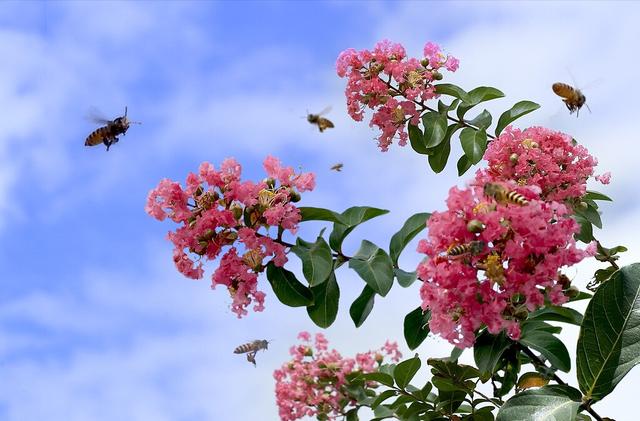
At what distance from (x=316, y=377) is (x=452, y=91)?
2119 mm

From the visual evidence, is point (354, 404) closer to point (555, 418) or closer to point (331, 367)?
point (331, 367)

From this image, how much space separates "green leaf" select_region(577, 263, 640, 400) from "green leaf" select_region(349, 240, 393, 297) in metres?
0.62

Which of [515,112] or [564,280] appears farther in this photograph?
[515,112]

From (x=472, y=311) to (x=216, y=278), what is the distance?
34.8 inches

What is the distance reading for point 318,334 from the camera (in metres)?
5.16

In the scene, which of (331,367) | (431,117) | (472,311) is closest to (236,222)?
(472,311)

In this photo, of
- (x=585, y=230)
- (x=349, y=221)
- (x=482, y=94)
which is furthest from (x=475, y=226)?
(x=482, y=94)

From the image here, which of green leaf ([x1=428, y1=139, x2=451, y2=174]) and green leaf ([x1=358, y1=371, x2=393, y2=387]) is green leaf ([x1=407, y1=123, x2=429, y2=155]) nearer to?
green leaf ([x1=428, y1=139, x2=451, y2=174])

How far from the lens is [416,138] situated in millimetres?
3553

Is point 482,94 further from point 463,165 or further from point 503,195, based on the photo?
point 503,195

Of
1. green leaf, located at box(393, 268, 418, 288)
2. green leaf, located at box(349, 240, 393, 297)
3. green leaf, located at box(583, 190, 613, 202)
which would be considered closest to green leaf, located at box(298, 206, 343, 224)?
green leaf, located at box(349, 240, 393, 297)

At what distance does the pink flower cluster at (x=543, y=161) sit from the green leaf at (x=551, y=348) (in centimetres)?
72

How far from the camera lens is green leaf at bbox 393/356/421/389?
293cm

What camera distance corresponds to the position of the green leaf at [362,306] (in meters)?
2.70
